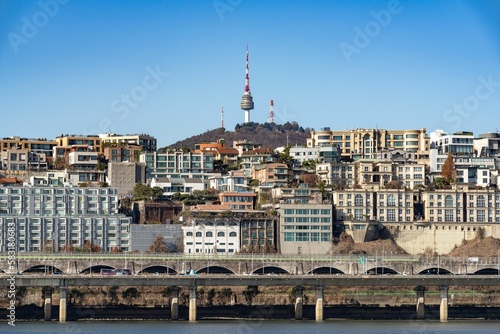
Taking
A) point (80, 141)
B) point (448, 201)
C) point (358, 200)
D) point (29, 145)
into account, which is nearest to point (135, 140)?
point (80, 141)

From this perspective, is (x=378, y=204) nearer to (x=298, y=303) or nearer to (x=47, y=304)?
(x=298, y=303)

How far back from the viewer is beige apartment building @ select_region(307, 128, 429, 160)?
159375 mm

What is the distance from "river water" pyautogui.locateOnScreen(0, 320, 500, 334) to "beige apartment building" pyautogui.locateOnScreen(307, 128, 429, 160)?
2447 inches

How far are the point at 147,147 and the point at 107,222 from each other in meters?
38.3

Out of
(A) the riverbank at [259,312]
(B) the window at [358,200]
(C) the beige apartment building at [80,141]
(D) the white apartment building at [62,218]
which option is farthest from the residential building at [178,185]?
(A) the riverbank at [259,312]

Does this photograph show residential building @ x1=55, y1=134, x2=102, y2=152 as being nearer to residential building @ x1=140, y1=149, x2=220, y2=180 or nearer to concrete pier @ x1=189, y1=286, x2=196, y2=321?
residential building @ x1=140, y1=149, x2=220, y2=180

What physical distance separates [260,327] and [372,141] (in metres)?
72.5

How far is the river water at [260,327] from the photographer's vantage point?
8625cm

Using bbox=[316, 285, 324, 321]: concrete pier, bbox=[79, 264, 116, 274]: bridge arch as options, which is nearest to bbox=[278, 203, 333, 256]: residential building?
bbox=[79, 264, 116, 274]: bridge arch

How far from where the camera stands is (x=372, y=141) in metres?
160

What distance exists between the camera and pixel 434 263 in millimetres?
117812

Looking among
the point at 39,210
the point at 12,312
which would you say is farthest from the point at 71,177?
the point at 12,312

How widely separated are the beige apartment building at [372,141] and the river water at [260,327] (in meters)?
62.2

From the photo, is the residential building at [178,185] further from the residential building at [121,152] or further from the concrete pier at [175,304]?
the concrete pier at [175,304]
